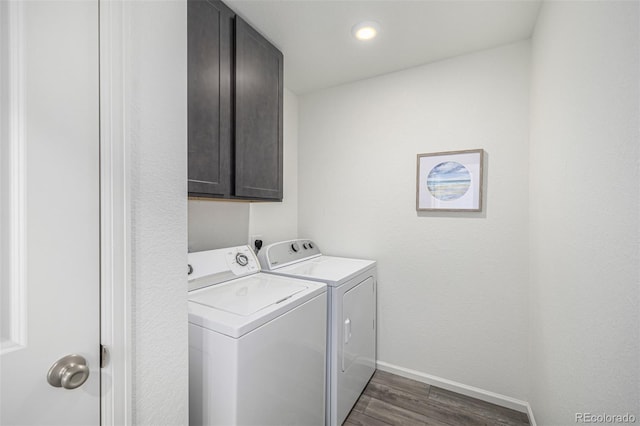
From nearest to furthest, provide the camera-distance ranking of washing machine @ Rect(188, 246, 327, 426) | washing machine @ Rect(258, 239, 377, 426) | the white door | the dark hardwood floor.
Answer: the white door, washing machine @ Rect(188, 246, 327, 426), washing machine @ Rect(258, 239, 377, 426), the dark hardwood floor

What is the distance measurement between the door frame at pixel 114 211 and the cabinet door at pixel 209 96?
0.57 meters

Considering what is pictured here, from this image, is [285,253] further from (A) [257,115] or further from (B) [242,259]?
(A) [257,115]

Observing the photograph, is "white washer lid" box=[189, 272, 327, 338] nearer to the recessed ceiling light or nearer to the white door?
the white door

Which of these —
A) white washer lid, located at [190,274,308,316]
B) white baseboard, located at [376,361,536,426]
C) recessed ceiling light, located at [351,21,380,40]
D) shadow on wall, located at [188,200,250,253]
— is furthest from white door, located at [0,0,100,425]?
white baseboard, located at [376,361,536,426]

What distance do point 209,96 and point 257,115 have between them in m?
0.38

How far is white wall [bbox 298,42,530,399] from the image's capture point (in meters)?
1.86

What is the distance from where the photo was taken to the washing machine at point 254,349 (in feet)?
3.45

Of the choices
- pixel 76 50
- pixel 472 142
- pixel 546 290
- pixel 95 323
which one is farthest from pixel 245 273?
pixel 472 142

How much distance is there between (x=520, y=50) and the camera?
1.82 m

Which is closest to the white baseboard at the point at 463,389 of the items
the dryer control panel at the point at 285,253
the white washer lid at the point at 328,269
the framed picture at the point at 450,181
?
the white washer lid at the point at 328,269

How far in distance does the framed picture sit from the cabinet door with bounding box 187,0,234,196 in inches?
54.2

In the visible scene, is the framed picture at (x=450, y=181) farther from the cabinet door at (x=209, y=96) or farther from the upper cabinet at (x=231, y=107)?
the cabinet door at (x=209, y=96)

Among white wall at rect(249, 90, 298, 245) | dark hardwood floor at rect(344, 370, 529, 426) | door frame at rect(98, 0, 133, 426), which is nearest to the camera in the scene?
door frame at rect(98, 0, 133, 426)

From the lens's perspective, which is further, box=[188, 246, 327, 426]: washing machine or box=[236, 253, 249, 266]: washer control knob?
box=[236, 253, 249, 266]: washer control knob
